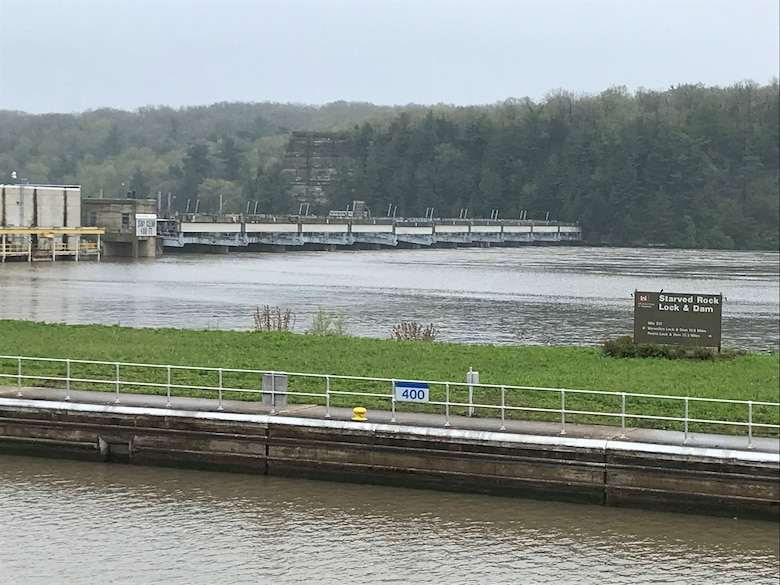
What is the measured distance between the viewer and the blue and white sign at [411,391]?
86.6 feet

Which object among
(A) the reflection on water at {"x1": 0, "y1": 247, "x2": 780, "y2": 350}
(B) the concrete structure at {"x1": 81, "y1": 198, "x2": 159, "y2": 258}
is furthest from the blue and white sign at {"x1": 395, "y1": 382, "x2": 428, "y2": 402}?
(B) the concrete structure at {"x1": 81, "y1": 198, "x2": 159, "y2": 258}

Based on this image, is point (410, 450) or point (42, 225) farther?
point (42, 225)

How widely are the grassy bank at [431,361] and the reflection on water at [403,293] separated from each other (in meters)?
14.5

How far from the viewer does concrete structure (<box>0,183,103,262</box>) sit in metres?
124

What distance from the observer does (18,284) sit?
8656cm

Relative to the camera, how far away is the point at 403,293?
86250 mm

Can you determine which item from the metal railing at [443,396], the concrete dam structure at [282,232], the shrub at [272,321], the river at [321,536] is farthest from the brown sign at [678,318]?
the concrete dam structure at [282,232]

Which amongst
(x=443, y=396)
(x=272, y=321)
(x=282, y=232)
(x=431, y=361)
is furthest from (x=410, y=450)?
(x=282, y=232)

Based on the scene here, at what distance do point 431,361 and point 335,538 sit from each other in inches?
526

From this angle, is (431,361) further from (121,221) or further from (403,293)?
(121,221)

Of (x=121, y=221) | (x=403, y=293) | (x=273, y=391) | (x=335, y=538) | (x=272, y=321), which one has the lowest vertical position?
(x=335, y=538)

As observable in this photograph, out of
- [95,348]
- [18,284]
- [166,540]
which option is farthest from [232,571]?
[18,284]

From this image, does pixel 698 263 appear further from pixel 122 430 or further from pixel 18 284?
pixel 122 430

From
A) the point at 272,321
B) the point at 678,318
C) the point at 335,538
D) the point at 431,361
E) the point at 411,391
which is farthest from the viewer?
the point at 272,321
